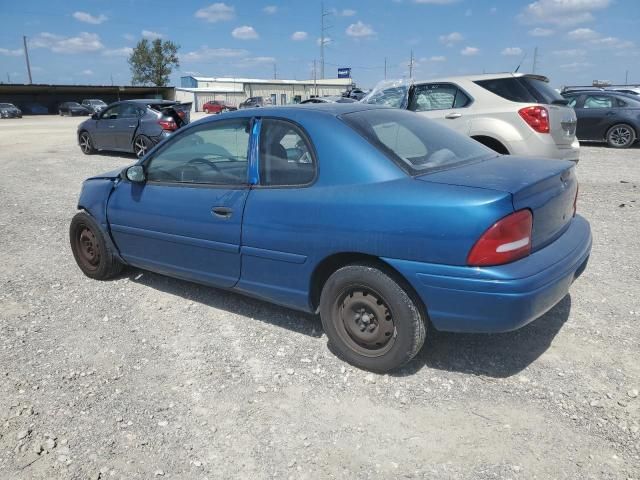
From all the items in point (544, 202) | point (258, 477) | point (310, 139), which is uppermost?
point (310, 139)

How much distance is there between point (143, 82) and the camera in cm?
7469

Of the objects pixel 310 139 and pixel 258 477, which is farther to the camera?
pixel 310 139

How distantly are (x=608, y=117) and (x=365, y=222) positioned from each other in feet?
40.6

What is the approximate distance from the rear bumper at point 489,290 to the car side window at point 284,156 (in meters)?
0.85

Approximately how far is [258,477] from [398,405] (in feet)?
2.86

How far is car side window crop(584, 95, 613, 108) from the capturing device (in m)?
12.7

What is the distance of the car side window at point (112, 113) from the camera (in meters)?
12.9

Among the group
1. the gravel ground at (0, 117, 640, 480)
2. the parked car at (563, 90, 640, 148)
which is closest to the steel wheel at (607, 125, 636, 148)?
the parked car at (563, 90, 640, 148)

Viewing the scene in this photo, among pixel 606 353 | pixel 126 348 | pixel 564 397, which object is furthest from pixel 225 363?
pixel 606 353

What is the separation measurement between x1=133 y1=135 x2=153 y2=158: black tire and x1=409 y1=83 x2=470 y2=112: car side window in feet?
22.7

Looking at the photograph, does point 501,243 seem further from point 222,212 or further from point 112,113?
point 112,113

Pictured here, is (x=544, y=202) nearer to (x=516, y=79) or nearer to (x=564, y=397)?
(x=564, y=397)

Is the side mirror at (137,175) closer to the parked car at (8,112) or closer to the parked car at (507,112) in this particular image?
the parked car at (507,112)

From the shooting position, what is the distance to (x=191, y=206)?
3.65m
